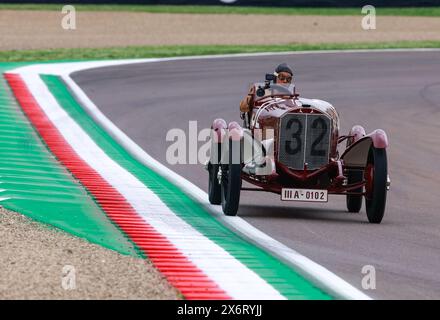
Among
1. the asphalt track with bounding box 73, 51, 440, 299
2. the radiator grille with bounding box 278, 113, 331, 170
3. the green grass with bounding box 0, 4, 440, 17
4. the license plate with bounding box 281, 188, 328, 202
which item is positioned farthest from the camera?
the green grass with bounding box 0, 4, 440, 17

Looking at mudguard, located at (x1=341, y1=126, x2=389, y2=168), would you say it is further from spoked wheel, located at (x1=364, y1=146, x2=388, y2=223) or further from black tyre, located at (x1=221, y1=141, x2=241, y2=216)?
black tyre, located at (x1=221, y1=141, x2=241, y2=216)

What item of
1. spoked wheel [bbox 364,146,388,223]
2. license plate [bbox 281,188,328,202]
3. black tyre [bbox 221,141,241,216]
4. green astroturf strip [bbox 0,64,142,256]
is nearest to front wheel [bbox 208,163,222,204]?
black tyre [bbox 221,141,241,216]

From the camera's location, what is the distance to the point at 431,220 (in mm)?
11391

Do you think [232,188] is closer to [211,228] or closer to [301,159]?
[211,228]

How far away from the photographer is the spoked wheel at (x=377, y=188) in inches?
438

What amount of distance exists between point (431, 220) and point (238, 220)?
6.31 feet

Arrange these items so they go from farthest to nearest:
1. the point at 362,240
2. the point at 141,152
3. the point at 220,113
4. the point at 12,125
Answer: the point at 220,113 → the point at 12,125 → the point at 141,152 → the point at 362,240

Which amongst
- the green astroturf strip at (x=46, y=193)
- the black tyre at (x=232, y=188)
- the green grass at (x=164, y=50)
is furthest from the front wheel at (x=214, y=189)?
the green grass at (x=164, y=50)

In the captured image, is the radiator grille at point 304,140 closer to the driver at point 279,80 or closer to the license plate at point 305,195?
the license plate at point 305,195

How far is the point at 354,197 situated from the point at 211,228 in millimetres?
2142

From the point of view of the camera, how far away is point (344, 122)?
67.3 ft

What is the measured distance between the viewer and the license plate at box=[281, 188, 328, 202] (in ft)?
36.9
